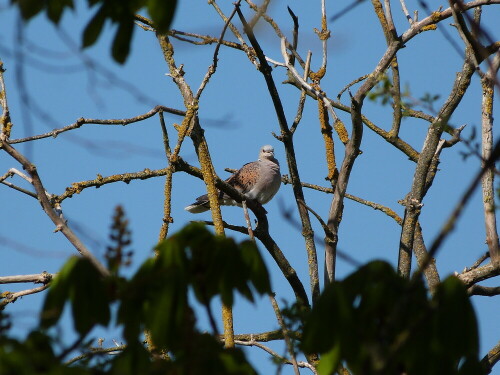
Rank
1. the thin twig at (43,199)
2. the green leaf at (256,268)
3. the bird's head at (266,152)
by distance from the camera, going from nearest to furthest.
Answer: the green leaf at (256,268) → the thin twig at (43,199) → the bird's head at (266,152)

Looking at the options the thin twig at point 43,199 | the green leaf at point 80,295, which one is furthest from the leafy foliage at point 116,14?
the thin twig at point 43,199

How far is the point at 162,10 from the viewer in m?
1.80

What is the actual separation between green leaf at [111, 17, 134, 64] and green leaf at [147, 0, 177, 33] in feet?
0.22

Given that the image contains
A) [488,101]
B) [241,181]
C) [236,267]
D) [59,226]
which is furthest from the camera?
[241,181]

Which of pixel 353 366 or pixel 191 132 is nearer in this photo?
pixel 353 366

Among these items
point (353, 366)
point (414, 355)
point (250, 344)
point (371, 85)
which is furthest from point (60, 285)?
point (250, 344)

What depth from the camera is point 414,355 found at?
6.25ft

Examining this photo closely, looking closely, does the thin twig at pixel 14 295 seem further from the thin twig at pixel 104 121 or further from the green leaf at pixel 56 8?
the green leaf at pixel 56 8

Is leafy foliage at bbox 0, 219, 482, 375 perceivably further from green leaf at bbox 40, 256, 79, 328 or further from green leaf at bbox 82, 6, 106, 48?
green leaf at bbox 82, 6, 106, 48

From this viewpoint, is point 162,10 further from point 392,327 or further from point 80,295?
point 392,327

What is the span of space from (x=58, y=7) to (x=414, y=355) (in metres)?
1.14

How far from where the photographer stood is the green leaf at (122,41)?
185 cm

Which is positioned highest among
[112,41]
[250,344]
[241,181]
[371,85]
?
[241,181]

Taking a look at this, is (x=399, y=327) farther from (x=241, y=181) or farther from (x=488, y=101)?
(x=241, y=181)
